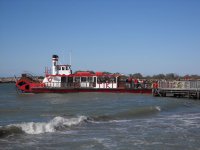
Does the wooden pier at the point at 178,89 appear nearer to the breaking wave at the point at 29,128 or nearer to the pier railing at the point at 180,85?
the pier railing at the point at 180,85

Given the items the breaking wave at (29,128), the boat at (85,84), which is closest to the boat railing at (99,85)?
the boat at (85,84)

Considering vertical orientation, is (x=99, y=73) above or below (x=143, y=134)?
above

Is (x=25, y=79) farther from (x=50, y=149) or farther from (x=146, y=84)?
(x=50, y=149)

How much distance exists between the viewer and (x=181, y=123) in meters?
20.0

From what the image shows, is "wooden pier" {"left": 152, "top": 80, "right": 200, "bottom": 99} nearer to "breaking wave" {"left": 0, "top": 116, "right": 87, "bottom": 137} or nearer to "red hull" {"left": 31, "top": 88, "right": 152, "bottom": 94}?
"red hull" {"left": 31, "top": 88, "right": 152, "bottom": 94}

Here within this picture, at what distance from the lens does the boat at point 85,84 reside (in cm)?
4678

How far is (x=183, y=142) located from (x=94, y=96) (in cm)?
3042

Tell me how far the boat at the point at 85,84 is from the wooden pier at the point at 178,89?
3.35 metres

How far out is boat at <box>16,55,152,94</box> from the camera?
153 feet

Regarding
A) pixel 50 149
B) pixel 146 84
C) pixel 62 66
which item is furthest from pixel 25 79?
pixel 50 149

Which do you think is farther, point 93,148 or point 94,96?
point 94,96

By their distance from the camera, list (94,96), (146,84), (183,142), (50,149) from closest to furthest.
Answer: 1. (50,149)
2. (183,142)
3. (94,96)
4. (146,84)

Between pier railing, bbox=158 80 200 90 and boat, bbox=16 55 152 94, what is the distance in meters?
3.45

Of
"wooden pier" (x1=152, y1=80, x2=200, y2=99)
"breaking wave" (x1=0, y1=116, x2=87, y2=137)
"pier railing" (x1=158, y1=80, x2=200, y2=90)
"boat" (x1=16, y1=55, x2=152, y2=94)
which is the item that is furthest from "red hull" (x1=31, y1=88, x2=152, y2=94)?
"breaking wave" (x1=0, y1=116, x2=87, y2=137)
